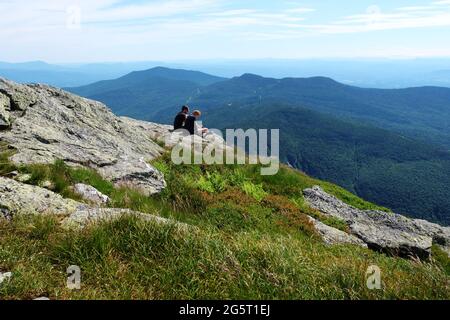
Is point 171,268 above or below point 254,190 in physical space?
above

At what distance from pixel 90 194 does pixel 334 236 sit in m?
8.87

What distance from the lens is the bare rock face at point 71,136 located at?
14.0 metres

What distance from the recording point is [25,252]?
7.13 meters

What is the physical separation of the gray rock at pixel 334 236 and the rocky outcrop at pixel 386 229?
1.02 metres

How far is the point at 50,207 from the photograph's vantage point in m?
9.16

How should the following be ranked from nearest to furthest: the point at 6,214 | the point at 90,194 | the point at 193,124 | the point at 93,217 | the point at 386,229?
1. the point at 6,214
2. the point at 93,217
3. the point at 90,194
4. the point at 386,229
5. the point at 193,124

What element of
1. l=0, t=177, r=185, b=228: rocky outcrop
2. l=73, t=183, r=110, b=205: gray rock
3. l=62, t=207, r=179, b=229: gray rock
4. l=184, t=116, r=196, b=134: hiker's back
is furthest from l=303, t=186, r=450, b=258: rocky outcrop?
l=0, t=177, r=185, b=228: rocky outcrop

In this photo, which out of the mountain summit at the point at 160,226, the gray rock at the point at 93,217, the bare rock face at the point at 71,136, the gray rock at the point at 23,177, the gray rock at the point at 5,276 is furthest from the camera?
the bare rock face at the point at 71,136

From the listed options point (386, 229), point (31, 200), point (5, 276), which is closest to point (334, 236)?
point (386, 229)

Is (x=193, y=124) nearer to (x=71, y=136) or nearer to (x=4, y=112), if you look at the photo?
(x=71, y=136)

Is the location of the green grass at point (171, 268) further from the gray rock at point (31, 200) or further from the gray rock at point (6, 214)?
the gray rock at point (31, 200)

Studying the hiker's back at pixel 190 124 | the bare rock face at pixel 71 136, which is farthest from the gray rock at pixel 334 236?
the hiker's back at pixel 190 124

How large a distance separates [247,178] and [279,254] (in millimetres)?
11342
